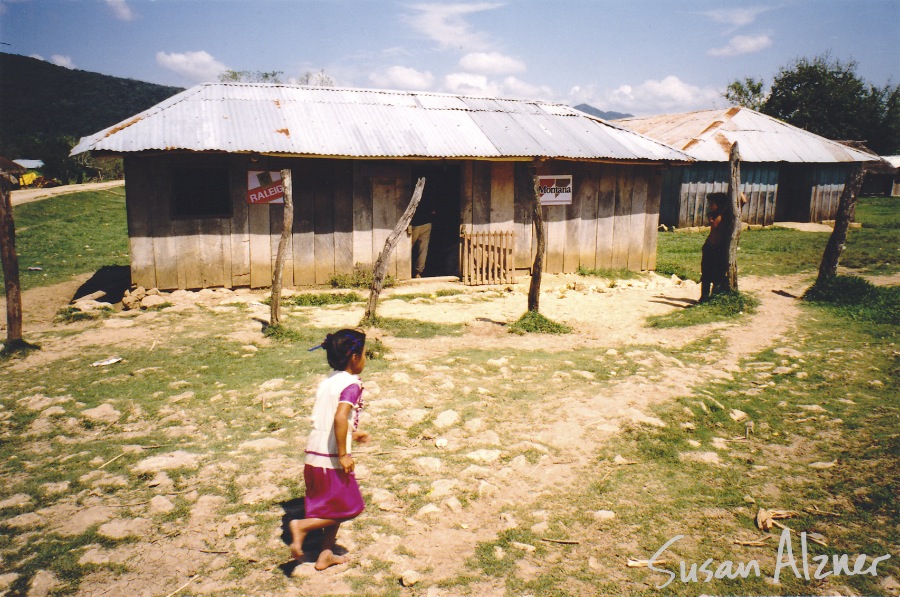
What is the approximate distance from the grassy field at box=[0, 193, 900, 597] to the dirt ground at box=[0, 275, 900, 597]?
2 centimetres

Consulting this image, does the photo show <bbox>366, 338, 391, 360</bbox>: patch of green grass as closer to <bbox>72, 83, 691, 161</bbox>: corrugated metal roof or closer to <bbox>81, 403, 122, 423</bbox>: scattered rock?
<bbox>81, 403, 122, 423</bbox>: scattered rock

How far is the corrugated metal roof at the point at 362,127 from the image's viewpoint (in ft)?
34.1

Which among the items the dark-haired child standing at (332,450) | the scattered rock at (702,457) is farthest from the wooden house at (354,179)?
the dark-haired child standing at (332,450)

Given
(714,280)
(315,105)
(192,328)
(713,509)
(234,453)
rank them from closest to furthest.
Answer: (713,509) < (234,453) < (192,328) < (714,280) < (315,105)

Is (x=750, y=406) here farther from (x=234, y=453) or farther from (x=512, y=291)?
(x=512, y=291)

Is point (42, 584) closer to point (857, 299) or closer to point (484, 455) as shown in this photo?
point (484, 455)

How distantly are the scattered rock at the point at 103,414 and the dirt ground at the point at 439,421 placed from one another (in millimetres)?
751

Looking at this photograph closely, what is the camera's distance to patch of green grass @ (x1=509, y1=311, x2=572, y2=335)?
28.1 feet

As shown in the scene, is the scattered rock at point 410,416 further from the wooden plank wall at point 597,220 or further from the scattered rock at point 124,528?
the wooden plank wall at point 597,220

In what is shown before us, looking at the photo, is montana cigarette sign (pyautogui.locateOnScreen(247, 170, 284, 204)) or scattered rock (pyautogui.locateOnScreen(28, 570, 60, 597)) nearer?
scattered rock (pyautogui.locateOnScreen(28, 570, 60, 597))

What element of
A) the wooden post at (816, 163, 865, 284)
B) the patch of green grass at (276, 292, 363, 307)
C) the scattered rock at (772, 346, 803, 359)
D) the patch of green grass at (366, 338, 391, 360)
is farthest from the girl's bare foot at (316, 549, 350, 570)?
the wooden post at (816, 163, 865, 284)

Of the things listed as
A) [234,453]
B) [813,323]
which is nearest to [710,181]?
[813,323]

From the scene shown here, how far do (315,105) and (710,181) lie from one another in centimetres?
1536

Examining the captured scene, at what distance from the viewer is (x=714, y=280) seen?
33.6 ft
